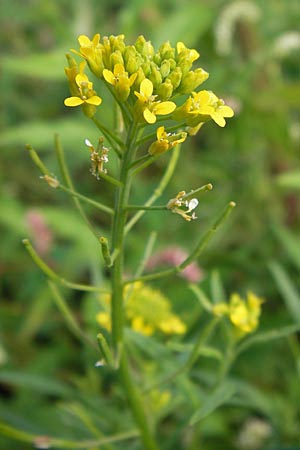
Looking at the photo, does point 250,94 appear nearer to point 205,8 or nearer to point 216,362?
point 205,8

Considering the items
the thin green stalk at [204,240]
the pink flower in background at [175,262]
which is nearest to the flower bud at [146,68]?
the thin green stalk at [204,240]

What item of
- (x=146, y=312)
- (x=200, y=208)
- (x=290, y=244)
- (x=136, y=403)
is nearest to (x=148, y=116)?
(x=136, y=403)

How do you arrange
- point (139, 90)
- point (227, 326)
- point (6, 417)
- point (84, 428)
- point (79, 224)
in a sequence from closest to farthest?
point (139, 90) < point (227, 326) < point (84, 428) < point (6, 417) < point (79, 224)

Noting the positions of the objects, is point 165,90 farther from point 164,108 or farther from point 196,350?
point 196,350

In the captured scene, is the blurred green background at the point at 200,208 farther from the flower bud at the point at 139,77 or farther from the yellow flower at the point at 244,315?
the flower bud at the point at 139,77

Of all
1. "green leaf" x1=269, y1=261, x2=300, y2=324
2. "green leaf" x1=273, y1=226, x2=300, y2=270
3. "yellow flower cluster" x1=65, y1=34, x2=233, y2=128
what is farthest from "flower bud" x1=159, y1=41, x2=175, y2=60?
"green leaf" x1=273, y1=226, x2=300, y2=270

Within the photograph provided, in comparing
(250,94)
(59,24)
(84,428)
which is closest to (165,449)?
(84,428)
